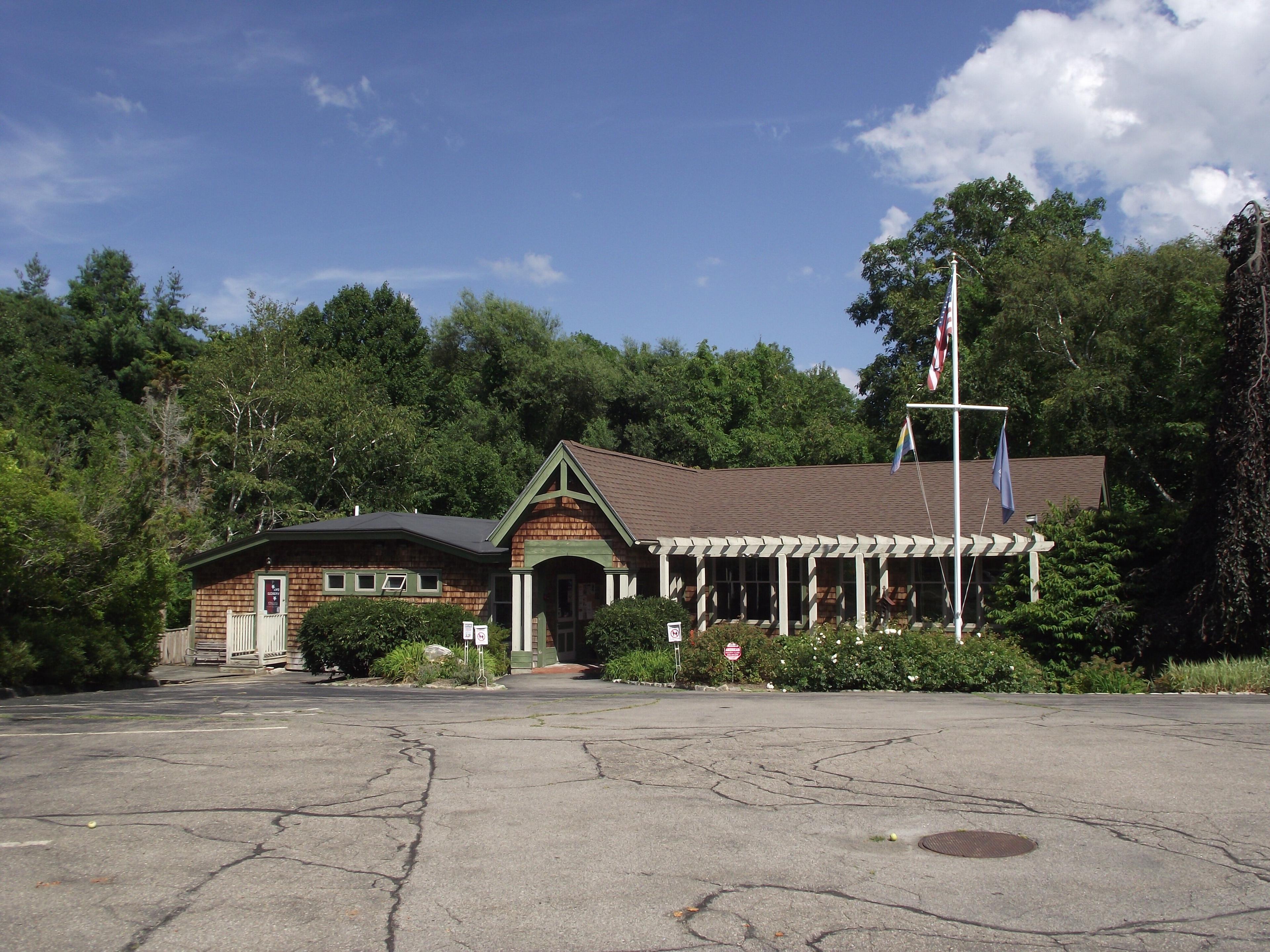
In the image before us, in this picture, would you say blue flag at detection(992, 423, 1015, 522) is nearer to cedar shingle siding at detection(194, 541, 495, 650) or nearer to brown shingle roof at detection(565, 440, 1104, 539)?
brown shingle roof at detection(565, 440, 1104, 539)

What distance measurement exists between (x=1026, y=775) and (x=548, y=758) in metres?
4.56

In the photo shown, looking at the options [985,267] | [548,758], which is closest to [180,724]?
[548,758]

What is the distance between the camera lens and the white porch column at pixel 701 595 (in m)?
24.6

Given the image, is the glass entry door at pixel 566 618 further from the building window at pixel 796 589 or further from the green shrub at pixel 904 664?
the green shrub at pixel 904 664

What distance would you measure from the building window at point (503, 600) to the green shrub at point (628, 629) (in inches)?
180

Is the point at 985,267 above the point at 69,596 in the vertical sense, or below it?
above

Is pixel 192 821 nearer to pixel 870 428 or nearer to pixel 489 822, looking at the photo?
pixel 489 822

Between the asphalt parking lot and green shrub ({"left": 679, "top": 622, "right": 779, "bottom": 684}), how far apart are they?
6.76 metres

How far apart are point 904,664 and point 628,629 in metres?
6.46

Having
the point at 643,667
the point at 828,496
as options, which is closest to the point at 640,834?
the point at 643,667

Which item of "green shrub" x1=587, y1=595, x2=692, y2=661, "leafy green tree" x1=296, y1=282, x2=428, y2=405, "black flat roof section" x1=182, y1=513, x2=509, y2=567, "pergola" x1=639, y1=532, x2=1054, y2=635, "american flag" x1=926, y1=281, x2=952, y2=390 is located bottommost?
"green shrub" x1=587, y1=595, x2=692, y2=661

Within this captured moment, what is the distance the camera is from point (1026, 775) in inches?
365

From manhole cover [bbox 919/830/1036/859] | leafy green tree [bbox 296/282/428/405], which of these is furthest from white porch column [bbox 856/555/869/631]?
leafy green tree [bbox 296/282/428/405]

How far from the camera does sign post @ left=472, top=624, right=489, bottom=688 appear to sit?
64.8 ft
